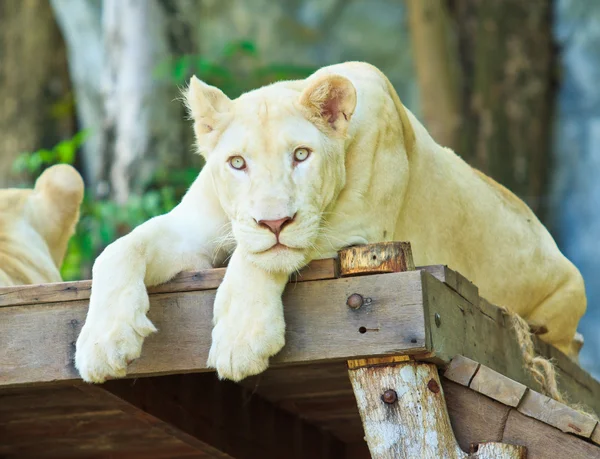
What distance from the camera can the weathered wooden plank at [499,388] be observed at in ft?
10.5

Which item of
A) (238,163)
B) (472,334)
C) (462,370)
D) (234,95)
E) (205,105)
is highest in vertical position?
(234,95)

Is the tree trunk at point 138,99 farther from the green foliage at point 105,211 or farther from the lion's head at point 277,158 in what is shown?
the lion's head at point 277,158

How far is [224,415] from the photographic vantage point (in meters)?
4.47

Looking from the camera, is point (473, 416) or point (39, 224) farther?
point (39, 224)

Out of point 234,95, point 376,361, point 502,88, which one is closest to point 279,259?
point 376,361

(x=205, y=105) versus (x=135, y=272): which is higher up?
(x=205, y=105)

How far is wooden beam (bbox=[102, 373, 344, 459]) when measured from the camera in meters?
3.98

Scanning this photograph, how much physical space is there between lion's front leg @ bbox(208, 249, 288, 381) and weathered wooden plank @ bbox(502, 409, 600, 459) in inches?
29.7

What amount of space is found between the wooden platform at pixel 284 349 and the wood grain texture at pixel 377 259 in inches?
1.3

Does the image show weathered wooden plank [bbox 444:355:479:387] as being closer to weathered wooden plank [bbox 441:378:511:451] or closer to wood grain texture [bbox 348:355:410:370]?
weathered wooden plank [bbox 441:378:511:451]

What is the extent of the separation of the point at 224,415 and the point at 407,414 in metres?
1.47

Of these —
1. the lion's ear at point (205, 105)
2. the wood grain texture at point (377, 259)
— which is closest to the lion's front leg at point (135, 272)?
the lion's ear at point (205, 105)

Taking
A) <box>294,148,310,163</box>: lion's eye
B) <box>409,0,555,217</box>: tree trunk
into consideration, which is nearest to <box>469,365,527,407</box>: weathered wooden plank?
<box>294,148,310,163</box>: lion's eye

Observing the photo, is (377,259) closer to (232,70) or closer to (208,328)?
(208,328)
